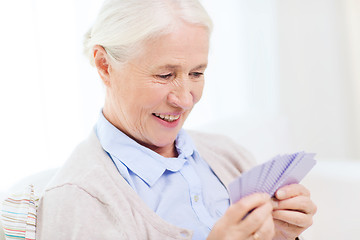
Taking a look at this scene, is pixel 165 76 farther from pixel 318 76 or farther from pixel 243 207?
pixel 318 76

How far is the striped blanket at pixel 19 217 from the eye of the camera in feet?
3.92

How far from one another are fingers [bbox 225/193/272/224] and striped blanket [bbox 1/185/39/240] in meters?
0.49

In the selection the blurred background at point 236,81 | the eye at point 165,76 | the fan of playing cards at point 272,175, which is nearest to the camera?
the fan of playing cards at point 272,175

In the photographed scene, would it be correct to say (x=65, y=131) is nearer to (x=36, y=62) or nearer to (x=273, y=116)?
(x=36, y=62)

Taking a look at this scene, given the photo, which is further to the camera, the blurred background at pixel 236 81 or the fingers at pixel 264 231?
the blurred background at pixel 236 81

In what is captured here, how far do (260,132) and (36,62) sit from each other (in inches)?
41.5

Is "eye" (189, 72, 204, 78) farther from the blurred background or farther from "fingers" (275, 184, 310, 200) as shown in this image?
the blurred background

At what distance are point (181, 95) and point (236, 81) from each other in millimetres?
2378

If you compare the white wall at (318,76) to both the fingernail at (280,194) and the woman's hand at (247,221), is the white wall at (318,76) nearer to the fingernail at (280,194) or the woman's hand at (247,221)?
the fingernail at (280,194)

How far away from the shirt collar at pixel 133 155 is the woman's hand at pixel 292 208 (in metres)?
0.32

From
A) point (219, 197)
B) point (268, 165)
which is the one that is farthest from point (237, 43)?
point (268, 165)

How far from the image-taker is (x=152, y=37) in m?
→ 1.25

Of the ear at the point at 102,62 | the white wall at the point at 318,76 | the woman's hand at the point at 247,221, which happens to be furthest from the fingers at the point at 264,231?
the white wall at the point at 318,76

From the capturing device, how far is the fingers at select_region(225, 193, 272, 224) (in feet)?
3.64
